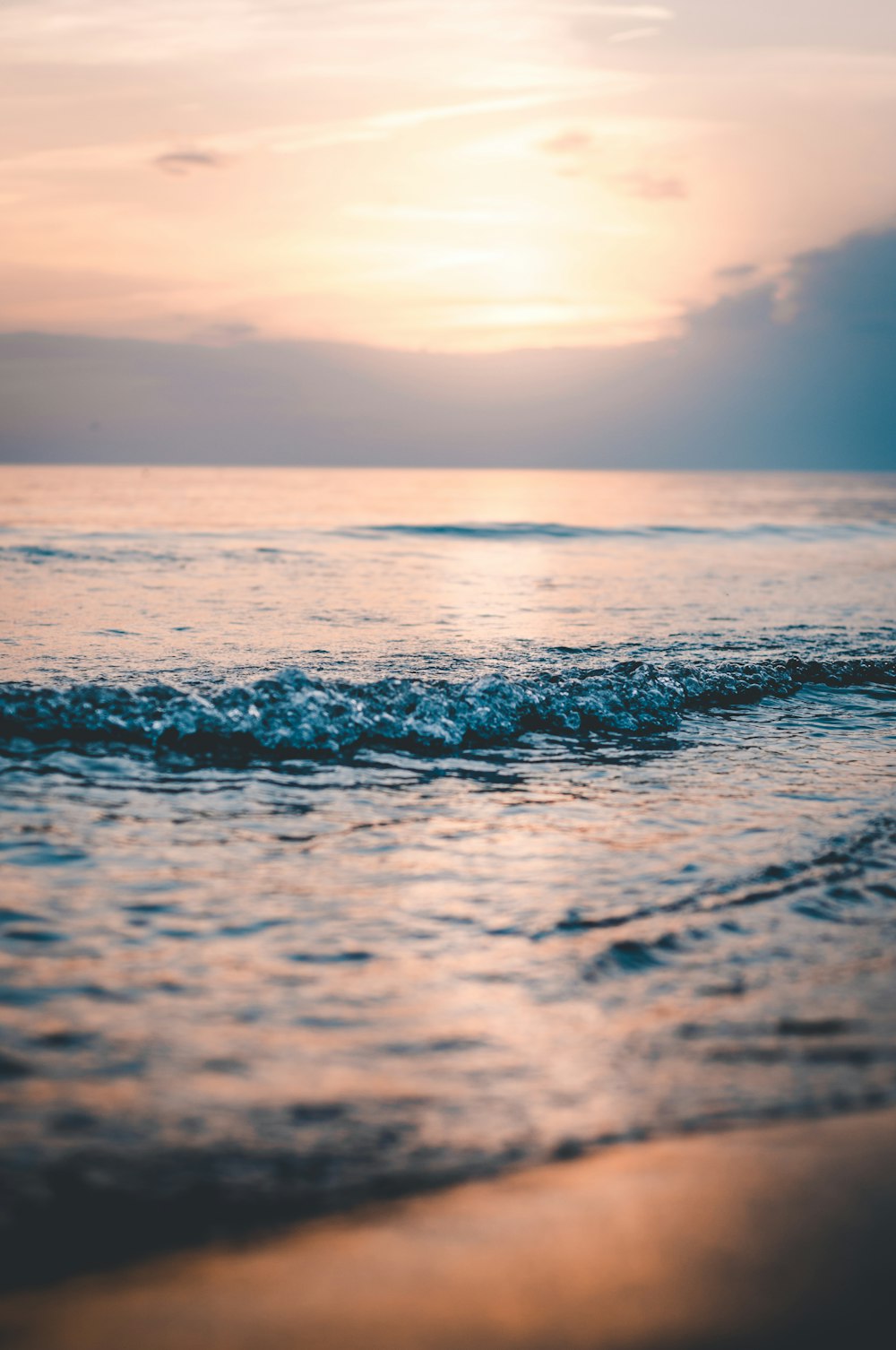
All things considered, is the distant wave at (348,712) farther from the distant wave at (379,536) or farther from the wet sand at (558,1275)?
the distant wave at (379,536)

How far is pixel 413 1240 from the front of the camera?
9.60 feet

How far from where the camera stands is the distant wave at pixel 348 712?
898cm

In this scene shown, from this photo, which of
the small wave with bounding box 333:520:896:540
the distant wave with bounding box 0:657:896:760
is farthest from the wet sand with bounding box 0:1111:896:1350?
the small wave with bounding box 333:520:896:540

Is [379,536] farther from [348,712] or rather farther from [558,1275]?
[558,1275]

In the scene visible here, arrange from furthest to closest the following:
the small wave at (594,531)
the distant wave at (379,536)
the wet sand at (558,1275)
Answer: the small wave at (594,531), the distant wave at (379,536), the wet sand at (558,1275)

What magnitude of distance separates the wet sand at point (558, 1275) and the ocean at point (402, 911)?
153 millimetres

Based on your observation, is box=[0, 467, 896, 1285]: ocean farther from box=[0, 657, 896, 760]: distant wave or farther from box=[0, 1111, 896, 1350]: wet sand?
box=[0, 1111, 896, 1350]: wet sand

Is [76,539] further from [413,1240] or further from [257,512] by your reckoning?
[413,1240]

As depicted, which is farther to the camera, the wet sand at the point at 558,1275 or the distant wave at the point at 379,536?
the distant wave at the point at 379,536

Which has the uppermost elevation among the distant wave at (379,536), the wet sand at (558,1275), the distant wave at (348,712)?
the distant wave at (379,536)

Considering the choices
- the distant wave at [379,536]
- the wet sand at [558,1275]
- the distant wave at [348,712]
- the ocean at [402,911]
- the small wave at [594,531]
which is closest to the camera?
the wet sand at [558,1275]

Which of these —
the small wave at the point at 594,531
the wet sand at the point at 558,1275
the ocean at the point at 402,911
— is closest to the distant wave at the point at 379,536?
the small wave at the point at 594,531

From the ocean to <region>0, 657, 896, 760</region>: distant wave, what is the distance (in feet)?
0.12

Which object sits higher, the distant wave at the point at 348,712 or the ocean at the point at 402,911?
the distant wave at the point at 348,712
